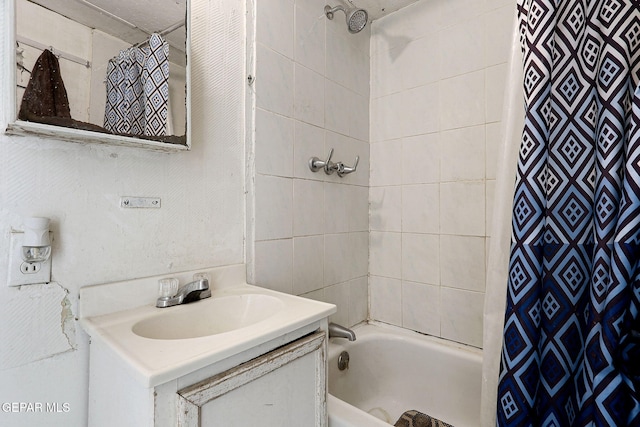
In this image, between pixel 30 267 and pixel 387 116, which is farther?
pixel 387 116

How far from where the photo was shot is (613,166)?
688 millimetres

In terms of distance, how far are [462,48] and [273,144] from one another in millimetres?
1037

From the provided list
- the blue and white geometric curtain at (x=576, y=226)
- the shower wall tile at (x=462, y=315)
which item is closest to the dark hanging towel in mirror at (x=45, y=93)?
the blue and white geometric curtain at (x=576, y=226)

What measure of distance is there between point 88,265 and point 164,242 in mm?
199

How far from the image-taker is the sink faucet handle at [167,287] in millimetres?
913

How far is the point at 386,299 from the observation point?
175 centimetres

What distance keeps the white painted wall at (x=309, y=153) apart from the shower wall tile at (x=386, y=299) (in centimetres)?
5

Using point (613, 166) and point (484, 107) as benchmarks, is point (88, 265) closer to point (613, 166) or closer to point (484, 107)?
point (613, 166)

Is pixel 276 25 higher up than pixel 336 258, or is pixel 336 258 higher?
pixel 276 25

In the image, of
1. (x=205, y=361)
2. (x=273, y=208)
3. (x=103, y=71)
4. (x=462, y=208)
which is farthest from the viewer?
(x=462, y=208)

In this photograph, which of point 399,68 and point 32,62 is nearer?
point 32,62

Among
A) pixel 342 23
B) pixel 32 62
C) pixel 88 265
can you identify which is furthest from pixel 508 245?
pixel 342 23

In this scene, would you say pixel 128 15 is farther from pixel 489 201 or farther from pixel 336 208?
pixel 489 201

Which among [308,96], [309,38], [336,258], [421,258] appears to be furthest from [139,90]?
[421,258]
